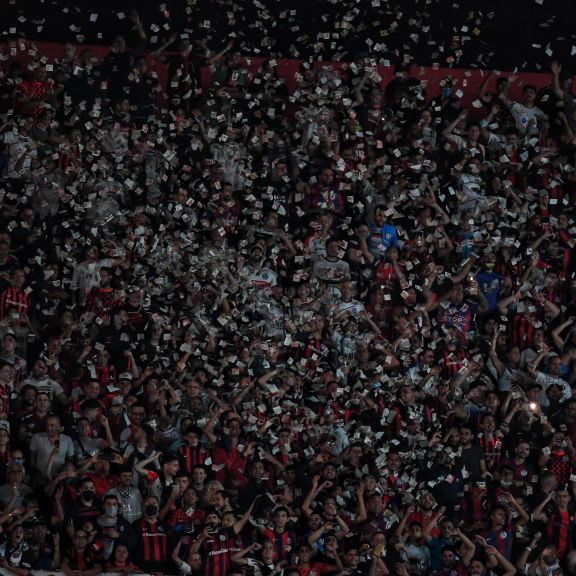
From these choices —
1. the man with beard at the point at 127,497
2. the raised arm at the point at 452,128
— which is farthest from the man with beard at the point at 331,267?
the man with beard at the point at 127,497

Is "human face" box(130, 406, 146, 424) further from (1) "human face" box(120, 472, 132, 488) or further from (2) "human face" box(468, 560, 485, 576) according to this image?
(2) "human face" box(468, 560, 485, 576)

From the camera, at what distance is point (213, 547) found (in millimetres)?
9578

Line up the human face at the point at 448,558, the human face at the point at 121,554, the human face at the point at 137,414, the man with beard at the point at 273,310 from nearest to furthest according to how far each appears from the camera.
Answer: the human face at the point at 121,554 < the human face at the point at 448,558 < the human face at the point at 137,414 < the man with beard at the point at 273,310

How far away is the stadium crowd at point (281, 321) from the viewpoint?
978 cm

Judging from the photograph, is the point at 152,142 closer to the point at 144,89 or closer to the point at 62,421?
the point at 144,89

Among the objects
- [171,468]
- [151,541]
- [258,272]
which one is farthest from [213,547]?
[258,272]

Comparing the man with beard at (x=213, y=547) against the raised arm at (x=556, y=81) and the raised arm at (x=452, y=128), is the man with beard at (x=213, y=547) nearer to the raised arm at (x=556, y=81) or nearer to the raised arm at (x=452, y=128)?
the raised arm at (x=452, y=128)

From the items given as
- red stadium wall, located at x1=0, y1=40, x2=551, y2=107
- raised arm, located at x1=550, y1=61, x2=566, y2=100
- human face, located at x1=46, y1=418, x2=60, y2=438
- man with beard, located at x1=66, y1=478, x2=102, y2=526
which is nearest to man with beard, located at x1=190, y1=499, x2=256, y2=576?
man with beard, located at x1=66, y1=478, x2=102, y2=526

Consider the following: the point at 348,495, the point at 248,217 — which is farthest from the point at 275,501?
the point at 248,217

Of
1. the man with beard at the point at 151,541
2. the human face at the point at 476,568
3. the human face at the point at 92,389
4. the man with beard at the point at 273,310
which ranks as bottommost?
the human face at the point at 476,568

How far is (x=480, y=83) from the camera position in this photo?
12391 millimetres

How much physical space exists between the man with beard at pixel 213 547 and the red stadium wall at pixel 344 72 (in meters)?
4.13

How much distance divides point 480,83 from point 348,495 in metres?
4.31

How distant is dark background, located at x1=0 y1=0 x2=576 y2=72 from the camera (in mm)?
11992
